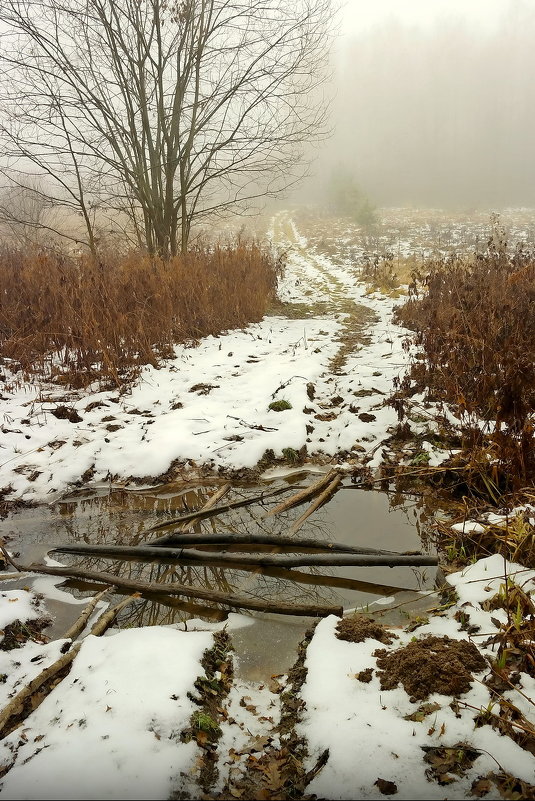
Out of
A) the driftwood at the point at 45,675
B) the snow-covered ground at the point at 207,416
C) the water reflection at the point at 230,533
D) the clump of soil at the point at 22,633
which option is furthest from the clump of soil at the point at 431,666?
the snow-covered ground at the point at 207,416

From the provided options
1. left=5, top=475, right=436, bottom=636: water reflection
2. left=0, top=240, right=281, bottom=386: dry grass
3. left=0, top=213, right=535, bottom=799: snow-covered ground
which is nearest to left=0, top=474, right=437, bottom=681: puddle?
left=5, top=475, right=436, bottom=636: water reflection

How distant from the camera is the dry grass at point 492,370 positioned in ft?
9.25

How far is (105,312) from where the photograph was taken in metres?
5.78

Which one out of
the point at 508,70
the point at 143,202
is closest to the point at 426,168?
the point at 508,70

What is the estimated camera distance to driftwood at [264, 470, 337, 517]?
3.17 m

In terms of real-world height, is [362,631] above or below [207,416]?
below

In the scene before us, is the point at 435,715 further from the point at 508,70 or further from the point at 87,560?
the point at 508,70

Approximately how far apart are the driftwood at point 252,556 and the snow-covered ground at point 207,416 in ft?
3.17

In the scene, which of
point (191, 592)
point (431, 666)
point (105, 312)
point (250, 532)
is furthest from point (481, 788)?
point (105, 312)

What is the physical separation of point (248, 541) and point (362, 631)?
0.96 metres

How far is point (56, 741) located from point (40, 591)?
123 cm

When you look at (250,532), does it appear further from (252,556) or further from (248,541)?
(252,556)

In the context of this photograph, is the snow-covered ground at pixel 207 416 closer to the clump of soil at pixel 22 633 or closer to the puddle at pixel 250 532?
the puddle at pixel 250 532

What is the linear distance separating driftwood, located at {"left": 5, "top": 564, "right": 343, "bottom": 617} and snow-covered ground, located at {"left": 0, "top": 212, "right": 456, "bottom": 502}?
108cm
